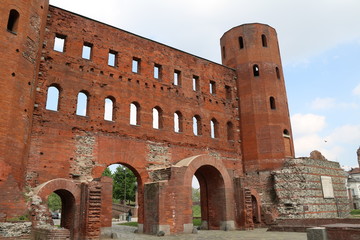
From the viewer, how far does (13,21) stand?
13125 millimetres

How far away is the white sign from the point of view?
2123 centimetres

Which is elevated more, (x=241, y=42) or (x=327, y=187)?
(x=241, y=42)

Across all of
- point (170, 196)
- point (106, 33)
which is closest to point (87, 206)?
point (170, 196)

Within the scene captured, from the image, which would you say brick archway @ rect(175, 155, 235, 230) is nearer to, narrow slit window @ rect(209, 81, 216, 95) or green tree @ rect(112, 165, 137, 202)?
narrow slit window @ rect(209, 81, 216, 95)

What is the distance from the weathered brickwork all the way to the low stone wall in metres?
0.51

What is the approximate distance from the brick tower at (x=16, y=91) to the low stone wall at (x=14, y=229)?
49cm

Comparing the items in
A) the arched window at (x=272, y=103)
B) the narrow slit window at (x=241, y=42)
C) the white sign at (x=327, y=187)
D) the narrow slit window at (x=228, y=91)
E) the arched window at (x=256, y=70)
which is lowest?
the white sign at (x=327, y=187)

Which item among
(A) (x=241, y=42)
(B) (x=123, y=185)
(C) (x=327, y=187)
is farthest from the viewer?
(B) (x=123, y=185)

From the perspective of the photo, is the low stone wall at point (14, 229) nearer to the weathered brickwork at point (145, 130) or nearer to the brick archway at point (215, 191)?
the weathered brickwork at point (145, 130)

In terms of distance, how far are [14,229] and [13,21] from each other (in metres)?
8.59

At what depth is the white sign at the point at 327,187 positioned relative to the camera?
21234 mm

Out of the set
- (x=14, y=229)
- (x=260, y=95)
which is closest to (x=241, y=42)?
(x=260, y=95)

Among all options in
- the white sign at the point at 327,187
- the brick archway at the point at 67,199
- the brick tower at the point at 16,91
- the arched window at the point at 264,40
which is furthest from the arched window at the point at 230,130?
the brick tower at the point at 16,91

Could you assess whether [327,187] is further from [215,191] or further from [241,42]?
[241,42]
